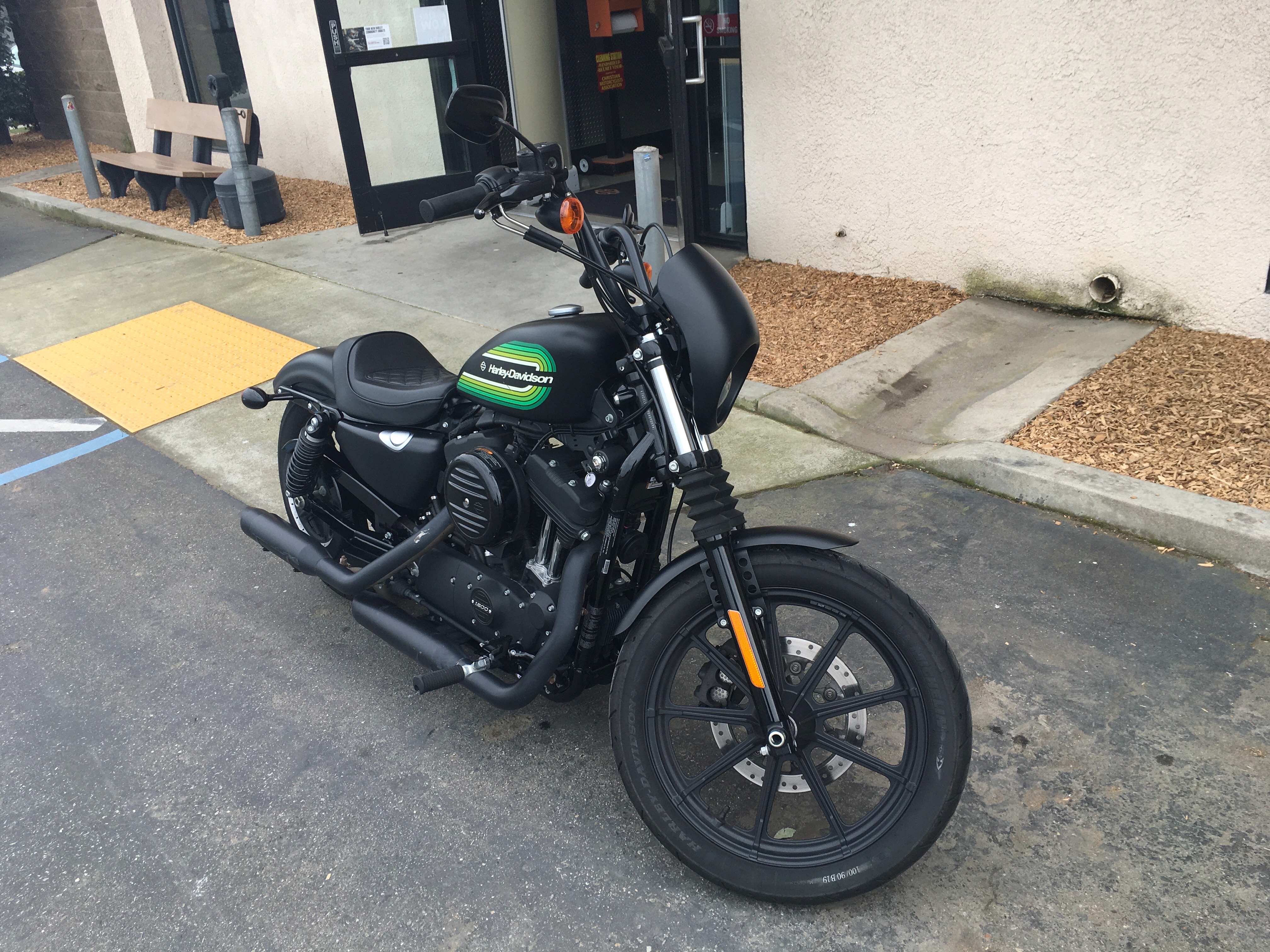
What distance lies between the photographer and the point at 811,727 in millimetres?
2416

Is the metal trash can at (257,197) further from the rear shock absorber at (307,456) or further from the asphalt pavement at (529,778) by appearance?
the rear shock absorber at (307,456)

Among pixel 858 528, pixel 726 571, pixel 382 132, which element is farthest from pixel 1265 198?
pixel 382 132

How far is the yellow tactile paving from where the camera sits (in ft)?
18.6

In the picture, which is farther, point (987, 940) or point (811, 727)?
point (811, 727)

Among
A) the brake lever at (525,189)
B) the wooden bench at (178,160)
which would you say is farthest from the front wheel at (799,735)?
the wooden bench at (178,160)

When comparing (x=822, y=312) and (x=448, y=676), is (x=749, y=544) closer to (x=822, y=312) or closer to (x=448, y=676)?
(x=448, y=676)

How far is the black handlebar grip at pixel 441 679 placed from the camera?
2.77 meters

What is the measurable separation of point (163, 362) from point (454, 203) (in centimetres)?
472

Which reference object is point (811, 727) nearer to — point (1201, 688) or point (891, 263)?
point (1201, 688)

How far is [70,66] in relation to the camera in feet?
46.3

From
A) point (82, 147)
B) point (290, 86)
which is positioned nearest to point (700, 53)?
point (290, 86)

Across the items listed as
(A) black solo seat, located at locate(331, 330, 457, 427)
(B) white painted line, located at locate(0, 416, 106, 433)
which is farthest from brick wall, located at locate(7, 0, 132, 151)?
(A) black solo seat, located at locate(331, 330, 457, 427)

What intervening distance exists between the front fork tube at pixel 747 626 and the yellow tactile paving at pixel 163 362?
4.19 meters

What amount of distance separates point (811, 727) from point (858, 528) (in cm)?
168
